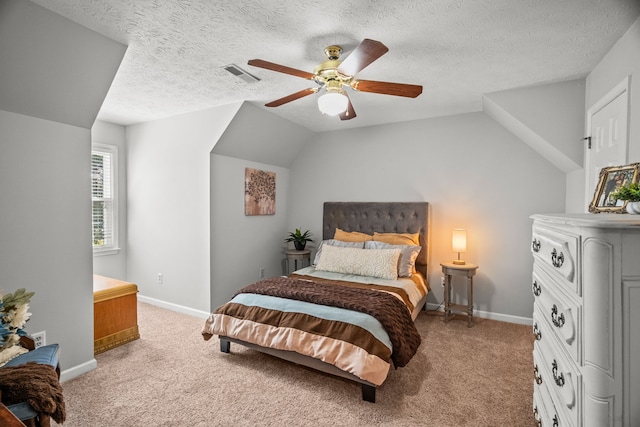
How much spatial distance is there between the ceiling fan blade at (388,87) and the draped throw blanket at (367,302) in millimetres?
1667

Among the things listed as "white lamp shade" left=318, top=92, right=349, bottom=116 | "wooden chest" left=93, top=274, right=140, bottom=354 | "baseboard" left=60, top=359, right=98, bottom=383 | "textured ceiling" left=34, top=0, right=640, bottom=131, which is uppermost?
"textured ceiling" left=34, top=0, right=640, bottom=131

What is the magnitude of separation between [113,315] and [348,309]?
7.89 ft

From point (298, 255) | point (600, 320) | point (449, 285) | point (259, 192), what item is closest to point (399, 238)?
point (449, 285)

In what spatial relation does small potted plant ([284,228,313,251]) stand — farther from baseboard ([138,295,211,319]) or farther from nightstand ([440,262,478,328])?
nightstand ([440,262,478,328])

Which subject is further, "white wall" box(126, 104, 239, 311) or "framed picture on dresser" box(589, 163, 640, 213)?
"white wall" box(126, 104, 239, 311)

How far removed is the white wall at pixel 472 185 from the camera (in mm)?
3482

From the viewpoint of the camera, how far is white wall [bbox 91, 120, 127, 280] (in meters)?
4.19

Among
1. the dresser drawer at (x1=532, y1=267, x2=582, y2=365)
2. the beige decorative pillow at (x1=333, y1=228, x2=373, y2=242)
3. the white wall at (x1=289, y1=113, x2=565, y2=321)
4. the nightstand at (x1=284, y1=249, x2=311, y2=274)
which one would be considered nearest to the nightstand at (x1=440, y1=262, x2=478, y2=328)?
the white wall at (x1=289, y1=113, x2=565, y2=321)

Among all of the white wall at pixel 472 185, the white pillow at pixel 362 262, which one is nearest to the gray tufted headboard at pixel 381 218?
the white wall at pixel 472 185

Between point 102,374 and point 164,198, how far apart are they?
7.39 ft

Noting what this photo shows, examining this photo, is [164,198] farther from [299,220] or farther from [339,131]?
[339,131]

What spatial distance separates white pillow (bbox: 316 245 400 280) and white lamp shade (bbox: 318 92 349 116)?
1.88 meters

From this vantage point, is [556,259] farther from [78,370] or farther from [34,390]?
[78,370]

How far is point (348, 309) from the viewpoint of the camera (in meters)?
2.42
